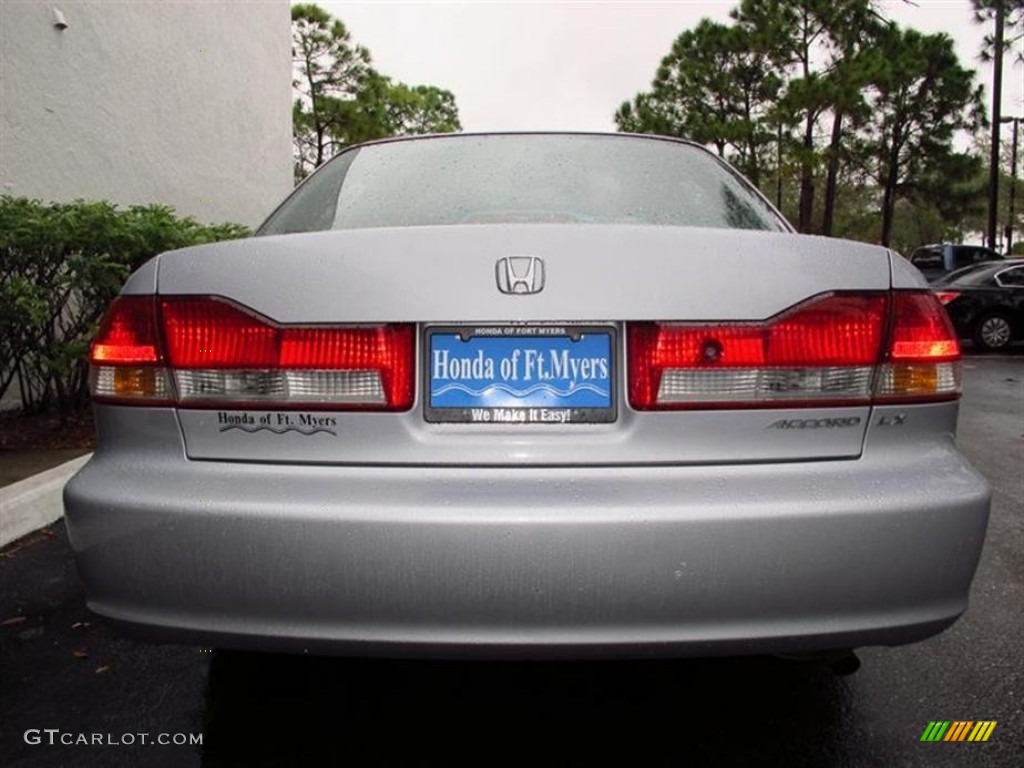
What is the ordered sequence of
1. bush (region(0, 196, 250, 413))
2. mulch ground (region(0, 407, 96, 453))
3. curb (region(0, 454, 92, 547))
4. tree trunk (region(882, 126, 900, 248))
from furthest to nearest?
1. tree trunk (region(882, 126, 900, 248))
2. mulch ground (region(0, 407, 96, 453))
3. bush (region(0, 196, 250, 413))
4. curb (region(0, 454, 92, 547))

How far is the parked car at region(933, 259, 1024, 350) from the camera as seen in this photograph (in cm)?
1246

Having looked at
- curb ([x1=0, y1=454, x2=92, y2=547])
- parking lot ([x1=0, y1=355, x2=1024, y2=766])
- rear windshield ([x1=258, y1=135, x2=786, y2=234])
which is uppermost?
rear windshield ([x1=258, y1=135, x2=786, y2=234])

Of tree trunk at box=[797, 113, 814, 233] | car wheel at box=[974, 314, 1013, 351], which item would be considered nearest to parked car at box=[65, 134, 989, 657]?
car wheel at box=[974, 314, 1013, 351]

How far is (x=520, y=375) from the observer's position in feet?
5.13

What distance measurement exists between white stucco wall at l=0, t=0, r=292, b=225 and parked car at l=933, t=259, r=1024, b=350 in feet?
33.8

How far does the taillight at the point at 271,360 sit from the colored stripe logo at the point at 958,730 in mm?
1500

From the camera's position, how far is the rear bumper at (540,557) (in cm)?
148

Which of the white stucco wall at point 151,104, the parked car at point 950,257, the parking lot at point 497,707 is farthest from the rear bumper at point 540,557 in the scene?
the parked car at point 950,257

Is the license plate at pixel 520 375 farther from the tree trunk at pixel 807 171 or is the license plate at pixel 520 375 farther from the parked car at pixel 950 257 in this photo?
the tree trunk at pixel 807 171

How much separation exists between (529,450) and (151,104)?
813cm

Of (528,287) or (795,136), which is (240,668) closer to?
A: (528,287)

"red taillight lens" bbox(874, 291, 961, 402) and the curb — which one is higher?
"red taillight lens" bbox(874, 291, 961, 402)

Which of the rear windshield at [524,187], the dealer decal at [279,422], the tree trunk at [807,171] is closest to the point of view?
the dealer decal at [279,422]

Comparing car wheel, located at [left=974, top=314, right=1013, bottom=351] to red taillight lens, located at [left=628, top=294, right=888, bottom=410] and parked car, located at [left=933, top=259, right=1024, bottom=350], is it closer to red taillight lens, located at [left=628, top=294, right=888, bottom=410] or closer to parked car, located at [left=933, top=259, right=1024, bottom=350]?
parked car, located at [left=933, top=259, right=1024, bottom=350]
